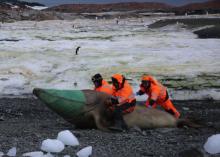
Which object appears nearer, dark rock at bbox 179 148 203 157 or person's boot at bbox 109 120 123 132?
dark rock at bbox 179 148 203 157

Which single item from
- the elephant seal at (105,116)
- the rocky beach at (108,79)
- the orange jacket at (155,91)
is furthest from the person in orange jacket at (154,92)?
the rocky beach at (108,79)

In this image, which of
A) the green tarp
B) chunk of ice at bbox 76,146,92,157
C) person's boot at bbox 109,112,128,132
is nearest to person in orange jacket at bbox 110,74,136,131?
person's boot at bbox 109,112,128,132

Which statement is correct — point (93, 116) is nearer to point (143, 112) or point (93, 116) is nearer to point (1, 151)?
point (143, 112)

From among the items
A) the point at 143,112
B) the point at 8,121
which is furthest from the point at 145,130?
the point at 8,121

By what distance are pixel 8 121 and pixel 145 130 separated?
2253mm

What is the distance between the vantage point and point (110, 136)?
6789 mm

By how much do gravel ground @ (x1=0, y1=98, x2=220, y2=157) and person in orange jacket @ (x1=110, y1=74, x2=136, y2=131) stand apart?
256mm

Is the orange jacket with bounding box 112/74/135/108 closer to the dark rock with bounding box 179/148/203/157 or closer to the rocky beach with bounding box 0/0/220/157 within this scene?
the rocky beach with bounding box 0/0/220/157

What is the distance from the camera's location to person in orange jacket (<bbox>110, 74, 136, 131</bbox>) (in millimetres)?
7512

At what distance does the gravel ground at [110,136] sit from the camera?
225 inches

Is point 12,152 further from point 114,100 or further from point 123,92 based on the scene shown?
point 123,92

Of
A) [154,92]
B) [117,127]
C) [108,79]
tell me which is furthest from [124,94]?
[108,79]

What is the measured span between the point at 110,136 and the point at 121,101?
101 centimetres

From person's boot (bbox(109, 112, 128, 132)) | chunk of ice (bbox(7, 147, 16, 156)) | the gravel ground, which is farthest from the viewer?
person's boot (bbox(109, 112, 128, 132))
